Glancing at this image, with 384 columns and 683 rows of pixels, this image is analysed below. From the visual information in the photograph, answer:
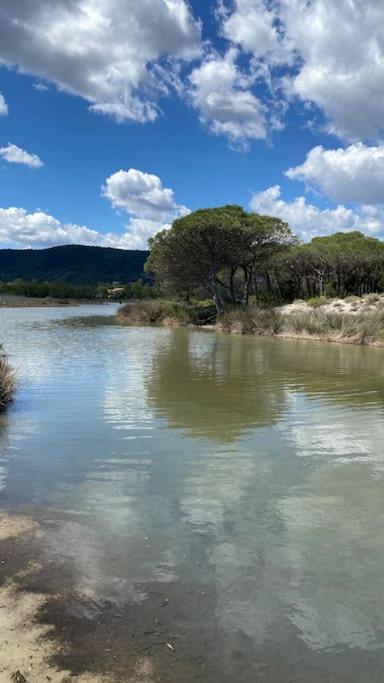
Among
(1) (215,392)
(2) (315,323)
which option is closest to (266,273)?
(2) (315,323)

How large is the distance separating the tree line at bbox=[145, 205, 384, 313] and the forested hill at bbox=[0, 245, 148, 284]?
119m

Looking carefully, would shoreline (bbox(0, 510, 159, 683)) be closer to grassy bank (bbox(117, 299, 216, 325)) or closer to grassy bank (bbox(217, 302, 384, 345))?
grassy bank (bbox(217, 302, 384, 345))

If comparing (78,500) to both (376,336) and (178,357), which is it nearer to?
(178,357)

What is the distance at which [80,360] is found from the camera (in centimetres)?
1655

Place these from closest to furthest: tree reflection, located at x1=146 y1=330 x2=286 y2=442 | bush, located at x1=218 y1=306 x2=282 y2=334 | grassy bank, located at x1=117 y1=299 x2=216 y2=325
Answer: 1. tree reflection, located at x1=146 y1=330 x2=286 y2=442
2. bush, located at x1=218 y1=306 x2=282 y2=334
3. grassy bank, located at x1=117 y1=299 x2=216 y2=325

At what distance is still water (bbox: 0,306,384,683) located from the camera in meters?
3.17

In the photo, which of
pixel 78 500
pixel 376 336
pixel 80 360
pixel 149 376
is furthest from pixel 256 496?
pixel 376 336

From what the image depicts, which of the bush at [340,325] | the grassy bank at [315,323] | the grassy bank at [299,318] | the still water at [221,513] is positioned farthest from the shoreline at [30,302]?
the still water at [221,513]

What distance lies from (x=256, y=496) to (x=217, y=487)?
45 cm

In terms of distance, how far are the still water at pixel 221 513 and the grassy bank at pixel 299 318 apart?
15344mm

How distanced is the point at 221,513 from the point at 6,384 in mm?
6674

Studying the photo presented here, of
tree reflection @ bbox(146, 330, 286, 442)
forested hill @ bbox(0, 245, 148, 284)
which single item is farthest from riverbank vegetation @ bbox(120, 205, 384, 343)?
forested hill @ bbox(0, 245, 148, 284)

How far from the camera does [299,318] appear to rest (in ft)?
95.5

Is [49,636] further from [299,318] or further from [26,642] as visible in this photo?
[299,318]
